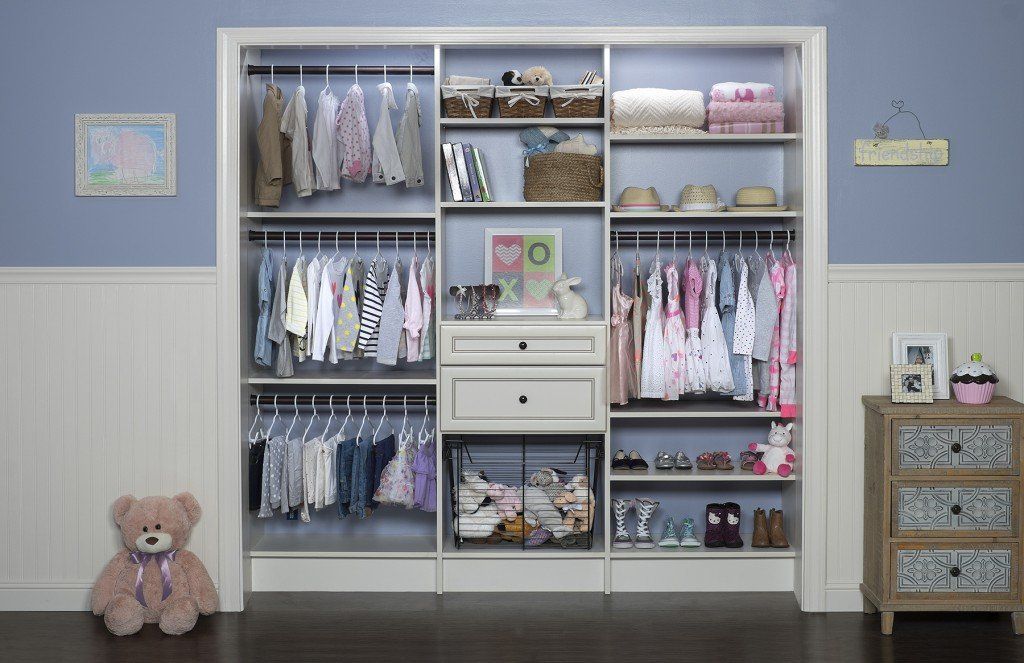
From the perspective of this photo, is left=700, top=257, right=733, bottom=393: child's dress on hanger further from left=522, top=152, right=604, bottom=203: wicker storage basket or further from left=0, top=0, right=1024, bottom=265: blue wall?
left=522, top=152, right=604, bottom=203: wicker storage basket

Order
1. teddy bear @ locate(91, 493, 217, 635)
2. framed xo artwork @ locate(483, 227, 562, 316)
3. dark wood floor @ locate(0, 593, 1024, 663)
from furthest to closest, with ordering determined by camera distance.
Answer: framed xo artwork @ locate(483, 227, 562, 316), teddy bear @ locate(91, 493, 217, 635), dark wood floor @ locate(0, 593, 1024, 663)

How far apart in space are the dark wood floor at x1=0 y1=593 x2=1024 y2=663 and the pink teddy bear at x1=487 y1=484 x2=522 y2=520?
0.35 metres

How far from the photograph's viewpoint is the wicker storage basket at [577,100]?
12.4 ft

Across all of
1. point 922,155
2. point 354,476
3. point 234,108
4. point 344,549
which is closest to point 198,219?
point 234,108

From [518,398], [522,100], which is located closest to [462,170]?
[522,100]

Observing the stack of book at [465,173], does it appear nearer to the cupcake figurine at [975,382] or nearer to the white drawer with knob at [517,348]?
the white drawer with knob at [517,348]

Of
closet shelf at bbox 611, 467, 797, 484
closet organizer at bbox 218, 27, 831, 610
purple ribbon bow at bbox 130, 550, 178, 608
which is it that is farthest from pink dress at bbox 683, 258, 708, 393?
purple ribbon bow at bbox 130, 550, 178, 608

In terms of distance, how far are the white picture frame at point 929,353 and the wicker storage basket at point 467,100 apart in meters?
1.90

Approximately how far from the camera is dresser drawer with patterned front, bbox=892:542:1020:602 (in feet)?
11.3

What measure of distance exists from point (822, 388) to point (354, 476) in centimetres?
197

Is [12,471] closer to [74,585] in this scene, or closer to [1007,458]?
[74,585]

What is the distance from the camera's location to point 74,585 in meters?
3.74

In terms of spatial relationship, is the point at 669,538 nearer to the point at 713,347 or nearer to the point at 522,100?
the point at 713,347

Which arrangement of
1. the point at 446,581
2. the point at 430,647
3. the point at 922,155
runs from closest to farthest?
the point at 430,647 → the point at 922,155 → the point at 446,581
